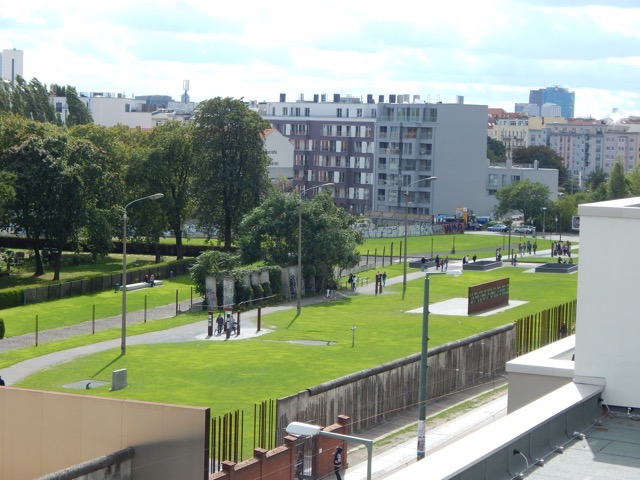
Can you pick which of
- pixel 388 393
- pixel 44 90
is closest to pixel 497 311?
pixel 388 393

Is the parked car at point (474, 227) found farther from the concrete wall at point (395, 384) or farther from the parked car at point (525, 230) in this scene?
the concrete wall at point (395, 384)

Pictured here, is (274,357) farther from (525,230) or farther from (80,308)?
(525,230)

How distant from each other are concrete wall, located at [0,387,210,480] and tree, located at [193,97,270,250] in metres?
65.5

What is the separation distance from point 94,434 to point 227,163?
67968 mm

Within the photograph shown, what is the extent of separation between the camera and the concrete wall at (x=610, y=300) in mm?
16859

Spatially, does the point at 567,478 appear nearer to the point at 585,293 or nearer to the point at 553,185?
the point at 585,293

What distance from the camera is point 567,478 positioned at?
533 inches

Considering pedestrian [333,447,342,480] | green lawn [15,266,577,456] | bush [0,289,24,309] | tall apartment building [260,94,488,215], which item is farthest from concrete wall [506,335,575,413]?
tall apartment building [260,94,488,215]

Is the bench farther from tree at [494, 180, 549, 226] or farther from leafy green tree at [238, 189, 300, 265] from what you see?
tree at [494, 180, 549, 226]

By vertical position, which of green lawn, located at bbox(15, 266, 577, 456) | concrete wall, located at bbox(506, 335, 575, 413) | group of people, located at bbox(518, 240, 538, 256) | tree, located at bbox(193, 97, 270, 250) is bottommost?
green lawn, located at bbox(15, 266, 577, 456)

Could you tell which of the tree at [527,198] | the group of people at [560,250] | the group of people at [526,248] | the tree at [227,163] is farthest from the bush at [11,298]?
the tree at [527,198]

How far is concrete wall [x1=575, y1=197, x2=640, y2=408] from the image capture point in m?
16.9

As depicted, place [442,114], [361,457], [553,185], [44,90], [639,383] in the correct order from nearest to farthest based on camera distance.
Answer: [639,383]
[361,457]
[44,90]
[442,114]
[553,185]

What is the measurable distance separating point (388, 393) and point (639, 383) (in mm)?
23778
